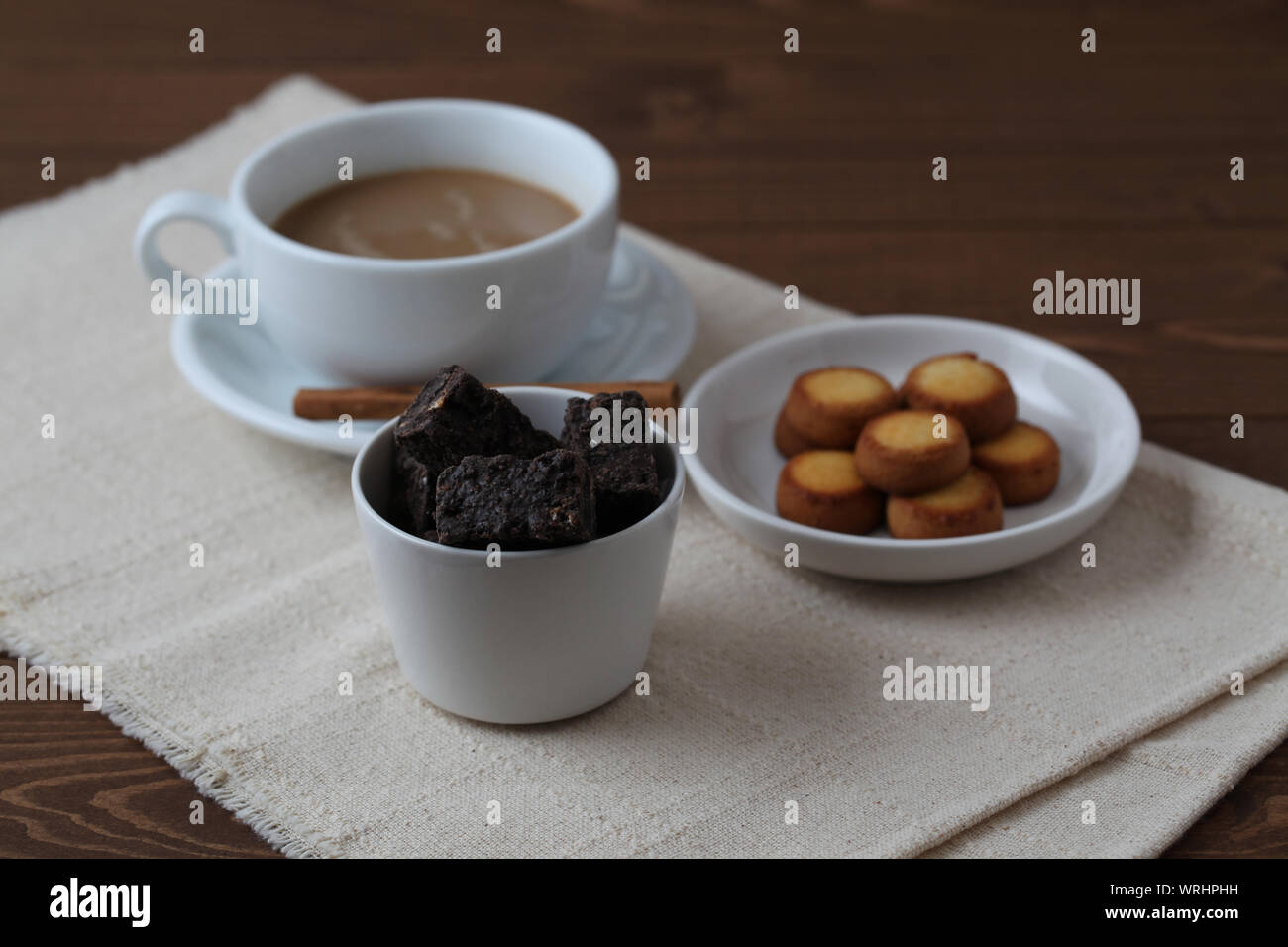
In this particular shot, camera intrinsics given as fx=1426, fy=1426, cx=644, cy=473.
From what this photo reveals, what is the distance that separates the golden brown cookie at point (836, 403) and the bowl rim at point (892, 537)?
84mm

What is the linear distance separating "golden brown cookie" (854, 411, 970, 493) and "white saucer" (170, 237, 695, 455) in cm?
27

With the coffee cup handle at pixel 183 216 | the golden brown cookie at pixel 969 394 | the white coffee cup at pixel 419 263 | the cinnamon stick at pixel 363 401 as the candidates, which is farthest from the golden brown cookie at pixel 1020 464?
the coffee cup handle at pixel 183 216

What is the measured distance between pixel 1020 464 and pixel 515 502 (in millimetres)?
499

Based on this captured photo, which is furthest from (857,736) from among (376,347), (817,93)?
(817,93)

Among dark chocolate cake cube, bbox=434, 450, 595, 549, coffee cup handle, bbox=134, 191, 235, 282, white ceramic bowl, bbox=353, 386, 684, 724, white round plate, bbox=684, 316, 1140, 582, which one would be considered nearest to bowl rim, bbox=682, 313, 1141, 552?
white round plate, bbox=684, 316, 1140, 582

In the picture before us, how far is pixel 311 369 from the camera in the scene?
1391 millimetres

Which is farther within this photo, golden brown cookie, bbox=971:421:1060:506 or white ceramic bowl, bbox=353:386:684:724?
golden brown cookie, bbox=971:421:1060:506

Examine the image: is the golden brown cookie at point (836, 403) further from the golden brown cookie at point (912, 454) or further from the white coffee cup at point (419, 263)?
the white coffee cup at point (419, 263)

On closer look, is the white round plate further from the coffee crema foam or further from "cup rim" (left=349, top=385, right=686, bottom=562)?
the coffee crema foam

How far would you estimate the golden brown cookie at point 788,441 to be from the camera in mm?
1287

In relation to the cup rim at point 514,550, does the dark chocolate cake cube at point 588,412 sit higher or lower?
higher

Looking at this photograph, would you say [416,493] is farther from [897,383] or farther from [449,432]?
[897,383]

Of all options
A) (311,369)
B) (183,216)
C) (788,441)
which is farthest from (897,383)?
(183,216)

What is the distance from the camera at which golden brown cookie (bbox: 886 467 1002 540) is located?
115 centimetres
